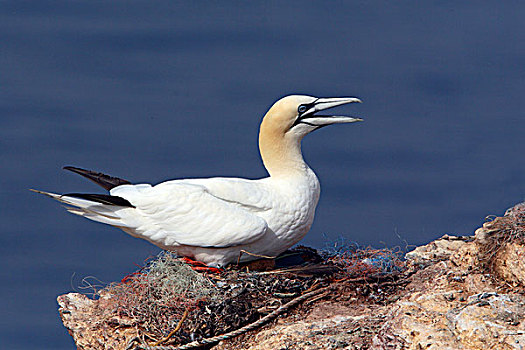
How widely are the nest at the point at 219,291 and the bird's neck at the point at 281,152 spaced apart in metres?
0.95

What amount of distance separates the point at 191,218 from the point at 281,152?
117cm

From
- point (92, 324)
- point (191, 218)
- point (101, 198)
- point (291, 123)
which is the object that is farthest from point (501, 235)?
point (92, 324)

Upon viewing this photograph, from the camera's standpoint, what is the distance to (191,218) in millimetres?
7789

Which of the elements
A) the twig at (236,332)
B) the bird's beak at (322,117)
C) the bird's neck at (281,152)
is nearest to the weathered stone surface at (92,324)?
the twig at (236,332)

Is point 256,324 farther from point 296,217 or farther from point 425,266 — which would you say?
point 425,266

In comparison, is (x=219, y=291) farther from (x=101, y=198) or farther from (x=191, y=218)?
(x=101, y=198)

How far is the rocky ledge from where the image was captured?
593 centimetres

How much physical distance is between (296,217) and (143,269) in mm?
1585

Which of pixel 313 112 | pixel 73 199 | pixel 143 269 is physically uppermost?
pixel 313 112

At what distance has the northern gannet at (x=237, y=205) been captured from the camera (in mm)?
7770

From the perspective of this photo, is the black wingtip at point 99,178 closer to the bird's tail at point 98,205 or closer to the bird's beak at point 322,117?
the bird's tail at point 98,205

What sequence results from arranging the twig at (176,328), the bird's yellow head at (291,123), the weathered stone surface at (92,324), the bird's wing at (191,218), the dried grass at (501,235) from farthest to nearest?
the bird's yellow head at (291,123), the bird's wing at (191,218), the weathered stone surface at (92,324), the twig at (176,328), the dried grass at (501,235)

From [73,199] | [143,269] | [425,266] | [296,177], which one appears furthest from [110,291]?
[425,266]

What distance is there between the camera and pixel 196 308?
23.9 feet
